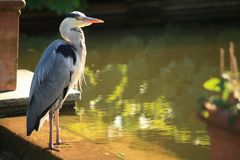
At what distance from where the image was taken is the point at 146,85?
31.5ft

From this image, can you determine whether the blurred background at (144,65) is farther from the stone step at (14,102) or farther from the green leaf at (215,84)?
the green leaf at (215,84)

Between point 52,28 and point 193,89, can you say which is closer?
point 193,89

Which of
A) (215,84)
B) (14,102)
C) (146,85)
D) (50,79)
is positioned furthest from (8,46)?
(215,84)

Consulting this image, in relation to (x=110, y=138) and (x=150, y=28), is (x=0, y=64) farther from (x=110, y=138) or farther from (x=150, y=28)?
(x=150, y=28)

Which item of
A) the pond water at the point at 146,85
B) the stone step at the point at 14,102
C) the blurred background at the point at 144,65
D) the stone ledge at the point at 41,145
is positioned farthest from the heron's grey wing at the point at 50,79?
the stone step at the point at 14,102

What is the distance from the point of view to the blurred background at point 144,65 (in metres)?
6.85

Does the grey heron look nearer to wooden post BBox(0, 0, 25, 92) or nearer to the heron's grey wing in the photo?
the heron's grey wing

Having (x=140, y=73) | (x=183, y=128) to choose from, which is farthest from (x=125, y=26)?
(x=183, y=128)

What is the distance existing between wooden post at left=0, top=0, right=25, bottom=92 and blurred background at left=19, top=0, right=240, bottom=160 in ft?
2.27

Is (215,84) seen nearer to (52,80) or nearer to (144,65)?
(52,80)

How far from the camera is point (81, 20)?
5.88 metres

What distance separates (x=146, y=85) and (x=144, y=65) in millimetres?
1685

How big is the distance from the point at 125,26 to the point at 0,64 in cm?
944

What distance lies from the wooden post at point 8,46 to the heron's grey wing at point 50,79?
4.48 feet
